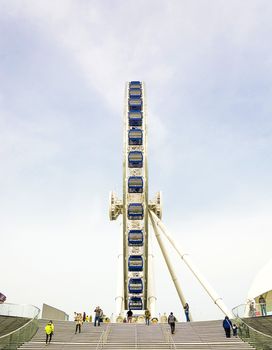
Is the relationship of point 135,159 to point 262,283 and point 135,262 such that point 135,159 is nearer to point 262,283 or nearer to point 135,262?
point 135,262

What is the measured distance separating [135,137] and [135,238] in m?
11.5

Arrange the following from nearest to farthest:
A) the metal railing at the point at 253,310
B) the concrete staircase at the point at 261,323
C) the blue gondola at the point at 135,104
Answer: the concrete staircase at the point at 261,323 → the metal railing at the point at 253,310 → the blue gondola at the point at 135,104

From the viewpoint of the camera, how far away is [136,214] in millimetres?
44312

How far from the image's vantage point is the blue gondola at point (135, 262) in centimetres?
4491

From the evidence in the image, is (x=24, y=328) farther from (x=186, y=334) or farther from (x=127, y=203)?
(x=127, y=203)

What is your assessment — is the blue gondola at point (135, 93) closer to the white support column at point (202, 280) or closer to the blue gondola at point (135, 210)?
the blue gondola at point (135, 210)

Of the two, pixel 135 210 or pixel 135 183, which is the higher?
pixel 135 183

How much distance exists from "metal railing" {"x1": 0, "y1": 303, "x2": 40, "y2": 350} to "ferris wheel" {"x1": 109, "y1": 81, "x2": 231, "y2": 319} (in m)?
20.8

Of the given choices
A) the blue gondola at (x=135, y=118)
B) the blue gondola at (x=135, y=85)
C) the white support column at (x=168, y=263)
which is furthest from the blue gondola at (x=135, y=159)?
the blue gondola at (x=135, y=85)

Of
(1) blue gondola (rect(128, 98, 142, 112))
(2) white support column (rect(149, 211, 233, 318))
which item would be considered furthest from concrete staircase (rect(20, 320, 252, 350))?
(1) blue gondola (rect(128, 98, 142, 112))

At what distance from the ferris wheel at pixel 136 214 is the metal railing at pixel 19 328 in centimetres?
2084

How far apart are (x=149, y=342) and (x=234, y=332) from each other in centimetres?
420

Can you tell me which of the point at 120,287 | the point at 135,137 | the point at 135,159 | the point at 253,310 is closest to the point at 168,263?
the point at 120,287

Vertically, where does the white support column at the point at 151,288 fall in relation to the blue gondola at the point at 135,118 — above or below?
below
